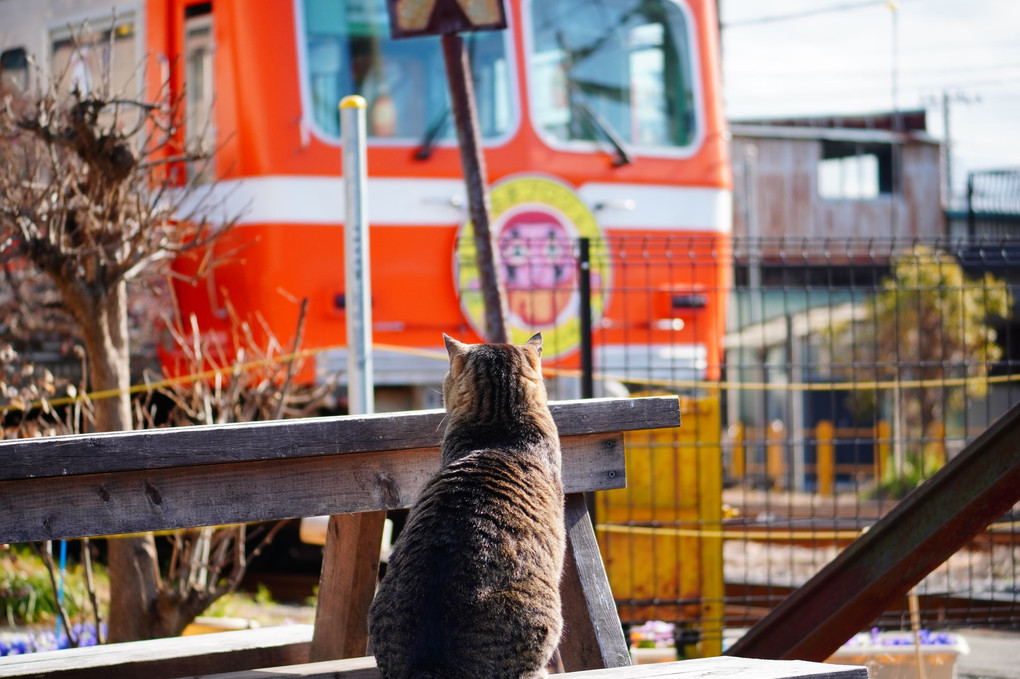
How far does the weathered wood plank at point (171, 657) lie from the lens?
2.73 metres

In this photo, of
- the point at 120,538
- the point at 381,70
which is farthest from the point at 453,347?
the point at 381,70

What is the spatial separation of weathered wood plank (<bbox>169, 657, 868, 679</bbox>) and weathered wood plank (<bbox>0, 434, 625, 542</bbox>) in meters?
0.41

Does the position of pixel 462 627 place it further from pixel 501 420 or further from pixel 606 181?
pixel 606 181

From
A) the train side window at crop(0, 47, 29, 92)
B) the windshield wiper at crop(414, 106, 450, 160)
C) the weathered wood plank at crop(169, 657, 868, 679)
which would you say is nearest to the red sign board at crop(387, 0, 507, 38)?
the windshield wiper at crop(414, 106, 450, 160)

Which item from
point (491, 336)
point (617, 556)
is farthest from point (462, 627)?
point (617, 556)

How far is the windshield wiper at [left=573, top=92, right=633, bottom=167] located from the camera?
606cm

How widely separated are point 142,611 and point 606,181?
3396 millimetres

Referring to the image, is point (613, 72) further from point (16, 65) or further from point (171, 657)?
point (171, 657)

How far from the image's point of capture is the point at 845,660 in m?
4.01

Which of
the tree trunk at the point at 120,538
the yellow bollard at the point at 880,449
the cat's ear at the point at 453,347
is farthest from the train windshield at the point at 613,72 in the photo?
the cat's ear at the point at 453,347

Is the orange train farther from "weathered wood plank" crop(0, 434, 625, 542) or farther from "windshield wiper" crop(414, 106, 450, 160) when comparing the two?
"weathered wood plank" crop(0, 434, 625, 542)

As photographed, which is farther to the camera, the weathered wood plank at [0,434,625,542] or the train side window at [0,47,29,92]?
the train side window at [0,47,29,92]

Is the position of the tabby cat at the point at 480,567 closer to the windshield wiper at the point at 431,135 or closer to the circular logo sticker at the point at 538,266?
the circular logo sticker at the point at 538,266

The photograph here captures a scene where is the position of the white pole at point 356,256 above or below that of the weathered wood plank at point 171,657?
above
